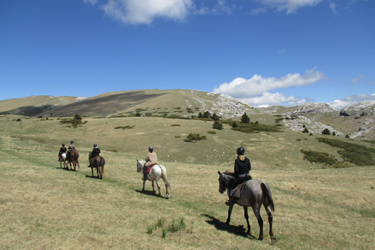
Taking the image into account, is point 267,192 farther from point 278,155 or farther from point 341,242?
point 278,155

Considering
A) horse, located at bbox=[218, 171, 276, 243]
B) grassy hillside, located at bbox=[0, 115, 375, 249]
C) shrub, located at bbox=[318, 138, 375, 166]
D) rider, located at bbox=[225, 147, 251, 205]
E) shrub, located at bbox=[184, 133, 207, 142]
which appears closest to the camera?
grassy hillside, located at bbox=[0, 115, 375, 249]

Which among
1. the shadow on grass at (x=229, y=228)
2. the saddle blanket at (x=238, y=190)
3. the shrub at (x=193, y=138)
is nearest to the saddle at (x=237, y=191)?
the saddle blanket at (x=238, y=190)

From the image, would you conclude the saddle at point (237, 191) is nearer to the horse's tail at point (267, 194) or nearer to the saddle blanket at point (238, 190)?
the saddle blanket at point (238, 190)

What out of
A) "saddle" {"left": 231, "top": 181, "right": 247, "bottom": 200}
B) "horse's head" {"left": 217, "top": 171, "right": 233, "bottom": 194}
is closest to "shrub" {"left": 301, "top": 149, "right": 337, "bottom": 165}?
"horse's head" {"left": 217, "top": 171, "right": 233, "bottom": 194}

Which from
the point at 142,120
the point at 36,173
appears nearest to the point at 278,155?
the point at 36,173

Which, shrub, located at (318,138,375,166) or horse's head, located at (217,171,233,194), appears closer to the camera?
horse's head, located at (217,171,233,194)

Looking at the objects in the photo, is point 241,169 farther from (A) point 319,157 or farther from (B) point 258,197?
(A) point 319,157

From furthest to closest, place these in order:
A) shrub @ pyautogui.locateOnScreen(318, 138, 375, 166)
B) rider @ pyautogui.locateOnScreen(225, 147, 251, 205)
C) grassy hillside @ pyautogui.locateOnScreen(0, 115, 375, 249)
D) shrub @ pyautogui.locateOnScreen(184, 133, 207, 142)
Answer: shrub @ pyautogui.locateOnScreen(184, 133, 207, 142)
shrub @ pyautogui.locateOnScreen(318, 138, 375, 166)
rider @ pyautogui.locateOnScreen(225, 147, 251, 205)
grassy hillside @ pyautogui.locateOnScreen(0, 115, 375, 249)

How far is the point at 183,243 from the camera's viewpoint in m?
9.46

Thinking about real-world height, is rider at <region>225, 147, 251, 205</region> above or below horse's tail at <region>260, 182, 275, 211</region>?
above

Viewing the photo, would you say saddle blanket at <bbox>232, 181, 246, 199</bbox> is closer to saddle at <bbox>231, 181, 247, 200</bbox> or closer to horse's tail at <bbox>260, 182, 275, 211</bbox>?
saddle at <bbox>231, 181, 247, 200</bbox>

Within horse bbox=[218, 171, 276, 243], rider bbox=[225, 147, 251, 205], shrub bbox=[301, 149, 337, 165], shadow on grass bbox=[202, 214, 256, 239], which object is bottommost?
shrub bbox=[301, 149, 337, 165]

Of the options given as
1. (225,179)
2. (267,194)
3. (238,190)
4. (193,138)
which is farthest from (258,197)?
(193,138)

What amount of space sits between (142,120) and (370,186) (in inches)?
2807
